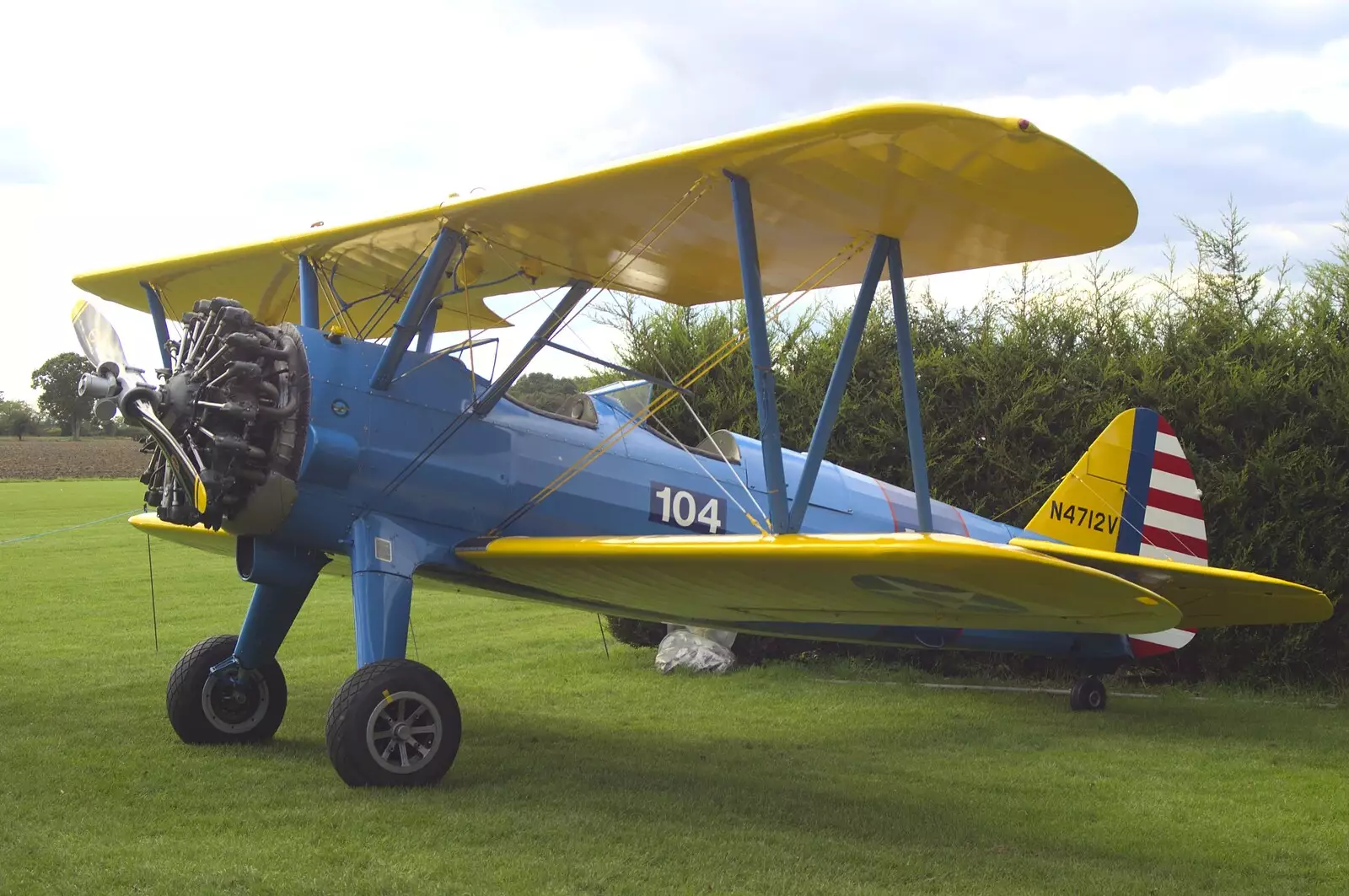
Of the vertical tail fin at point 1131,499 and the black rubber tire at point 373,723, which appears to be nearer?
the black rubber tire at point 373,723

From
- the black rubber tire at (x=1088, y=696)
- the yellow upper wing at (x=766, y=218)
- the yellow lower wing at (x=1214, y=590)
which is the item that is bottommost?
the black rubber tire at (x=1088, y=696)

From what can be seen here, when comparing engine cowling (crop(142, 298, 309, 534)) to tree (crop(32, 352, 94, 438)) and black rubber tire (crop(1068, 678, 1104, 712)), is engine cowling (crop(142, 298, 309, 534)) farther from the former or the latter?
tree (crop(32, 352, 94, 438))

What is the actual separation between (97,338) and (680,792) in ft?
11.8

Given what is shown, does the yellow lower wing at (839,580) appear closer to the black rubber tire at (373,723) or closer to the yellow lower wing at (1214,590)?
the yellow lower wing at (1214,590)

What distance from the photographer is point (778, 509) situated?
507 cm

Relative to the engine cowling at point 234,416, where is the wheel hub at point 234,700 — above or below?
below

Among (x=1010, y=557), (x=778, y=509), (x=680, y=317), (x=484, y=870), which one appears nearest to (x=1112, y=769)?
(x=778, y=509)

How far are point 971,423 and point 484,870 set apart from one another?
629 centimetres

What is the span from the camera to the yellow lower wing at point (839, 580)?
394cm

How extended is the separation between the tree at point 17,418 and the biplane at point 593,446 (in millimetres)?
40465

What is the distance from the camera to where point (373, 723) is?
15.6ft

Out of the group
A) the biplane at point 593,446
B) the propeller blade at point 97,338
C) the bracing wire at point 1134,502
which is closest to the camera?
the biplane at point 593,446

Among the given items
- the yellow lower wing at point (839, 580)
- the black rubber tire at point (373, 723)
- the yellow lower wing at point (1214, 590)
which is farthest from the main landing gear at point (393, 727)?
the yellow lower wing at point (1214, 590)

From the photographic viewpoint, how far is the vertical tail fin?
744cm
